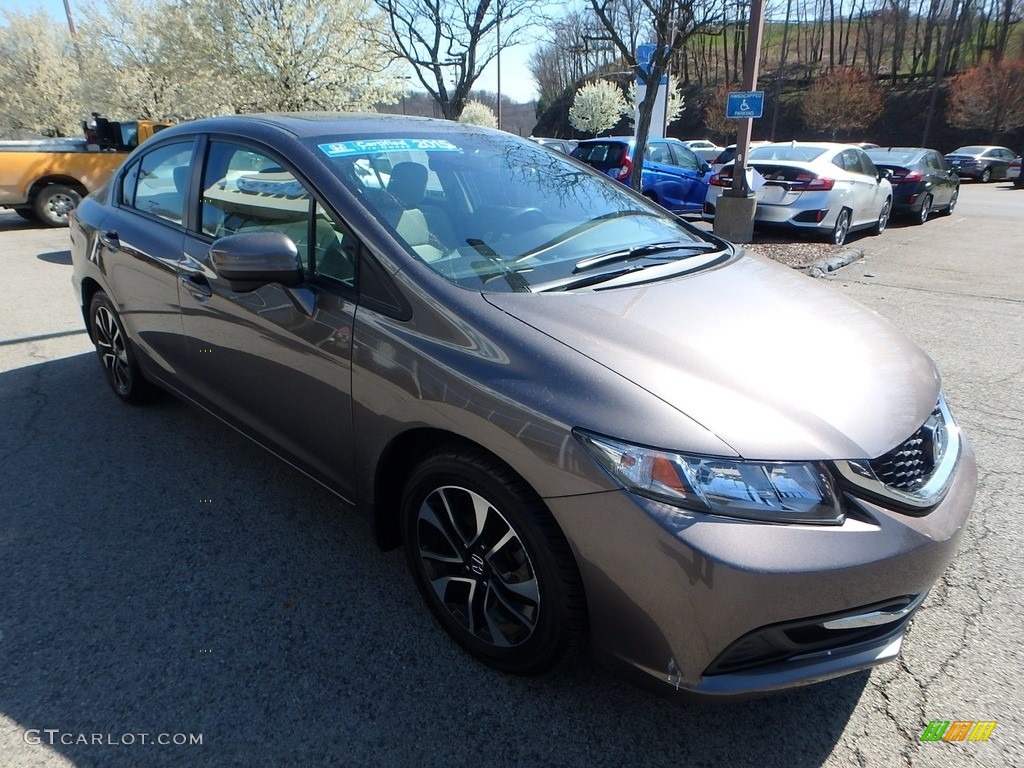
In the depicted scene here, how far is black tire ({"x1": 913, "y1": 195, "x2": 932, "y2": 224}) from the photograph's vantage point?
43.7ft

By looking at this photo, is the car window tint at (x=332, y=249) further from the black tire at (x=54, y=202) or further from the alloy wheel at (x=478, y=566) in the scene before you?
the black tire at (x=54, y=202)

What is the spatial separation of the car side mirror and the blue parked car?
11.5 meters

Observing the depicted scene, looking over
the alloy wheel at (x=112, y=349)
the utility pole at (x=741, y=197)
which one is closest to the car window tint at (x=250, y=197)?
the alloy wheel at (x=112, y=349)

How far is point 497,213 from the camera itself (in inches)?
106

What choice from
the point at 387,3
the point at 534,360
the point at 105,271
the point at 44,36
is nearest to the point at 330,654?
the point at 534,360

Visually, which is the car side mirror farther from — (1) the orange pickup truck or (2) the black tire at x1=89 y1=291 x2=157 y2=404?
(1) the orange pickup truck

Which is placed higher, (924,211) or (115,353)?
(115,353)

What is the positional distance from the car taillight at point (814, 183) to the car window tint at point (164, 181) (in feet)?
28.5

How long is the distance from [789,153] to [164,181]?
32.2 feet

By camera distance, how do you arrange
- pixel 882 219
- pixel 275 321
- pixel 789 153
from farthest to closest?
pixel 882 219, pixel 789 153, pixel 275 321

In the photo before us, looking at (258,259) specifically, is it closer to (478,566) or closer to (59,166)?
(478,566)

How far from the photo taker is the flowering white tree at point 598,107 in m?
49.2

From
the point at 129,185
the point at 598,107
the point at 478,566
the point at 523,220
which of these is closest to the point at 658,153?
the point at 129,185

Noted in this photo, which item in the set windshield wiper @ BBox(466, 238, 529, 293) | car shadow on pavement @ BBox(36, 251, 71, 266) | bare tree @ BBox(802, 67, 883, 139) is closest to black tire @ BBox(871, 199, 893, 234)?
windshield wiper @ BBox(466, 238, 529, 293)
